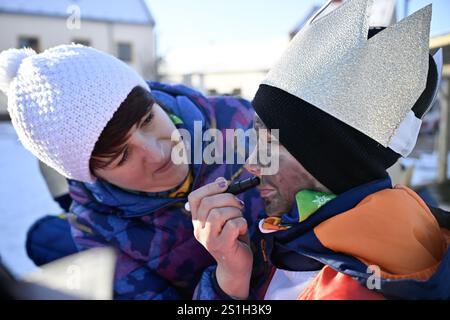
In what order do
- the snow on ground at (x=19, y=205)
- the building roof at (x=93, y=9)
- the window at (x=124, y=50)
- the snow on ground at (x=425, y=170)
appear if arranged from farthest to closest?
the window at (x=124, y=50) → the building roof at (x=93, y=9) → the snow on ground at (x=425, y=170) → the snow on ground at (x=19, y=205)

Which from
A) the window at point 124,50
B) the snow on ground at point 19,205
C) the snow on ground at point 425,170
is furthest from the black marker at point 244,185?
the window at point 124,50

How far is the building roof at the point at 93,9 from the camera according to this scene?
21.2 ft

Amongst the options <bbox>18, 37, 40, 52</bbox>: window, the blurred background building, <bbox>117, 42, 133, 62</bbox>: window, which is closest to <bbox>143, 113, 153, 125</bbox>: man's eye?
<bbox>18, 37, 40, 52</bbox>: window

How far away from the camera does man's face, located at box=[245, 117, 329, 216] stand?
612 millimetres

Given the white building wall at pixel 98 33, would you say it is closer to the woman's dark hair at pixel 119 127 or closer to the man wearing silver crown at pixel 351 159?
the woman's dark hair at pixel 119 127

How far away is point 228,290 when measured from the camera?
69 centimetres

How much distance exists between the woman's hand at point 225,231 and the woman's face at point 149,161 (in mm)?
182

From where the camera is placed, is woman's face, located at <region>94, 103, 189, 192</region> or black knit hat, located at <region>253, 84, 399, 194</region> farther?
woman's face, located at <region>94, 103, 189, 192</region>

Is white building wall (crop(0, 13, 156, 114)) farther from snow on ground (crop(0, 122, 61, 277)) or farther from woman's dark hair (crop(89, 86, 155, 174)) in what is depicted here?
woman's dark hair (crop(89, 86, 155, 174))

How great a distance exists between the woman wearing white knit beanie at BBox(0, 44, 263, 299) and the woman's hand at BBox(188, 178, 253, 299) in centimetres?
3

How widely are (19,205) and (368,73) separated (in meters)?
2.64

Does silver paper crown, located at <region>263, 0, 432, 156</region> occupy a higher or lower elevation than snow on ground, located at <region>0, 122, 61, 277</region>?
higher
